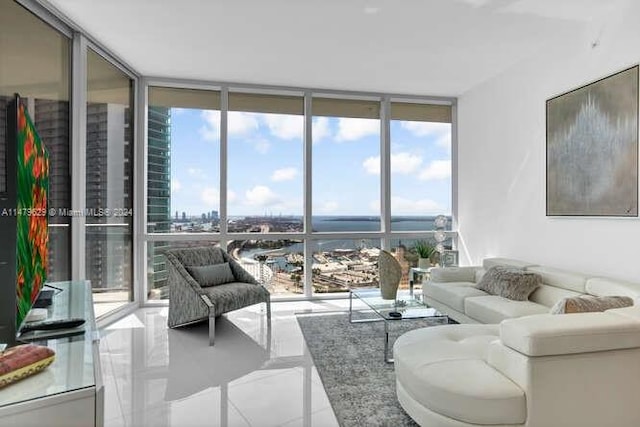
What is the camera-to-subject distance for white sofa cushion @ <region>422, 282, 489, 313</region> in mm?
3678

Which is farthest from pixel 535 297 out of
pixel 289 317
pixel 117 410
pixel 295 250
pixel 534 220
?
pixel 117 410

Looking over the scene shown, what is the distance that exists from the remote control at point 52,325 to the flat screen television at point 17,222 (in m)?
0.12

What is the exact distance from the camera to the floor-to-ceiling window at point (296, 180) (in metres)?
4.98

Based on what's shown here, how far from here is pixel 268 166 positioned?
525 centimetres

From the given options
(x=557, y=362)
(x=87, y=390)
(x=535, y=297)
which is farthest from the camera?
(x=535, y=297)

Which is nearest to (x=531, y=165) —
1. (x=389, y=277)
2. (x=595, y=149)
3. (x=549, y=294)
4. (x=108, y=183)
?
(x=595, y=149)

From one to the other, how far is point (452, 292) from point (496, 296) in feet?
1.31

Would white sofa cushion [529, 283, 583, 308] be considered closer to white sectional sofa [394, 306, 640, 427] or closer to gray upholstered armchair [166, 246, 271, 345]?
white sectional sofa [394, 306, 640, 427]

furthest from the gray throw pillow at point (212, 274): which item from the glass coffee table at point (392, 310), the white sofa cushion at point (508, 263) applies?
the white sofa cushion at point (508, 263)

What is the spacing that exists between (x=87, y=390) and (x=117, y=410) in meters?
1.26

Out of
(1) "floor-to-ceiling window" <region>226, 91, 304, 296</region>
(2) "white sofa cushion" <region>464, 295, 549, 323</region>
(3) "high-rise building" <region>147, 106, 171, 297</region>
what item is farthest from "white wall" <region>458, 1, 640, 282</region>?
(3) "high-rise building" <region>147, 106, 171, 297</region>

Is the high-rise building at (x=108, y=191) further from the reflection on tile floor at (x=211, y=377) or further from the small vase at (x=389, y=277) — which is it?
the small vase at (x=389, y=277)

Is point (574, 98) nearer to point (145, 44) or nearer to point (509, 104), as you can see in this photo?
point (509, 104)

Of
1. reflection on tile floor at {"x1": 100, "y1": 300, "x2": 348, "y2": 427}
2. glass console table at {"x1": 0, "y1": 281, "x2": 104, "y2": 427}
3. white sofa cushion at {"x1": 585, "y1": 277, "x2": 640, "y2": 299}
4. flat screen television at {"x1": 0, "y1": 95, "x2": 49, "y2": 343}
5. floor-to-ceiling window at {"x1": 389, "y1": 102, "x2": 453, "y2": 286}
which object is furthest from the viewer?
floor-to-ceiling window at {"x1": 389, "y1": 102, "x2": 453, "y2": 286}
